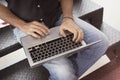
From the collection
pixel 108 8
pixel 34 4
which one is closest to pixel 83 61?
pixel 34 4

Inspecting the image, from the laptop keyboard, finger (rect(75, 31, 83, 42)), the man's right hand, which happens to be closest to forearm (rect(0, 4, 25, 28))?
the man's right hand

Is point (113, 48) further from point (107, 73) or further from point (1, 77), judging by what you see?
point (1, 77)

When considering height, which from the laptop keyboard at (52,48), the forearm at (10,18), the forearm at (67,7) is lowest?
the laptop keyboard at (52,48)

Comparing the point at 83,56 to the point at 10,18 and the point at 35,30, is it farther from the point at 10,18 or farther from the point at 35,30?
the point at 10,18

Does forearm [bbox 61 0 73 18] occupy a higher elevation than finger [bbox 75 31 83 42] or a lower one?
higher

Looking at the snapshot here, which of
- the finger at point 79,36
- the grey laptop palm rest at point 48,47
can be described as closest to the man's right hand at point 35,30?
the grey laptop palm rest at point 48,47

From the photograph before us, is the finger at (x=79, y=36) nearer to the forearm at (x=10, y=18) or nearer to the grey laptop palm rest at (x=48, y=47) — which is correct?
the grey laptop palm rest at (x=48, y=47)

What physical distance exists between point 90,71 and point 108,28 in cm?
37

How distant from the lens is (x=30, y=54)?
3.32 feet

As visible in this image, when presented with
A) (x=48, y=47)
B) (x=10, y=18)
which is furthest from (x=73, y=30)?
(x=10, y=18)

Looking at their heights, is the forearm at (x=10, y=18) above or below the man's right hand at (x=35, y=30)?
above

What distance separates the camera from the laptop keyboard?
3.33 feet

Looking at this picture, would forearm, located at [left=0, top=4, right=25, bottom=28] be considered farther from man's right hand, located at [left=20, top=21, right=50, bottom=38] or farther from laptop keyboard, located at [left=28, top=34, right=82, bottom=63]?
laptop keyboard, located at [left=28, top=34, right=82, bottom=63]

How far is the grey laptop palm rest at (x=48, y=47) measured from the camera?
3.32 feet
